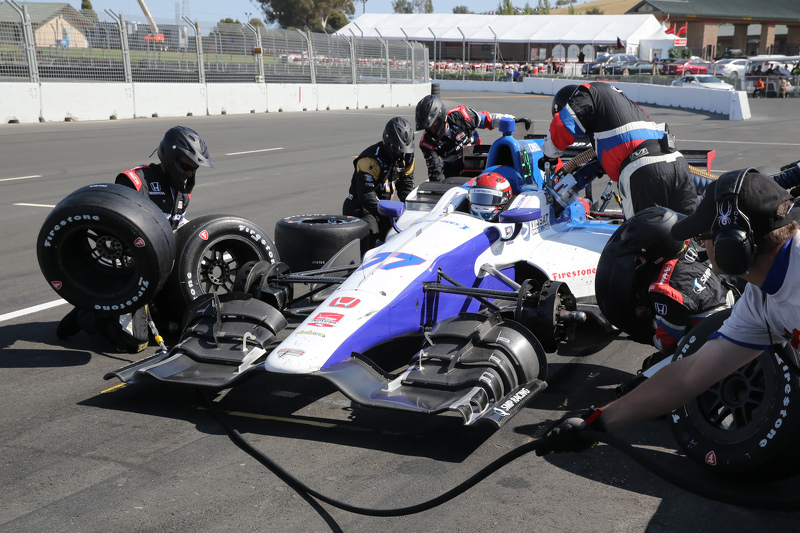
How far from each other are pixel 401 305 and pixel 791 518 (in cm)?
246

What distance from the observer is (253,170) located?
50.2ft

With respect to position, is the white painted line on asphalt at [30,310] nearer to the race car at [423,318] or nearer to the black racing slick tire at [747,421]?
the race car at [423,318]

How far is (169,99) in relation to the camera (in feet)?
82.0

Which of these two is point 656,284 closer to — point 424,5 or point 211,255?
point 211,255

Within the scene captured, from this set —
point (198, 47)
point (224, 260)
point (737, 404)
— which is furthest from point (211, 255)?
point (198, 47)

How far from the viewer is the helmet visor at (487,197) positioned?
613cm

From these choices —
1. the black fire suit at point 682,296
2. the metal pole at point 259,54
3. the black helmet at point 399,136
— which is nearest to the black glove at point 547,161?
the black helmet at point 399,136

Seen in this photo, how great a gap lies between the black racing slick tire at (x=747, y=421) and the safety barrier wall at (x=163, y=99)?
67.6ft

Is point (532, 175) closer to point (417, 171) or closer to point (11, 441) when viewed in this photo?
point (11, 441)

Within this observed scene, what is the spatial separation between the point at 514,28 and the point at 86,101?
54005mm

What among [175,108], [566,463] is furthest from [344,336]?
[175,108]

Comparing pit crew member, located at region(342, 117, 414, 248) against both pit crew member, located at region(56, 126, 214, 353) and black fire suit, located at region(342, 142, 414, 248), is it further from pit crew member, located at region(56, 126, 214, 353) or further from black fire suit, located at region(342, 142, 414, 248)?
pit crew member, located at region(56, 126, 214, 353)

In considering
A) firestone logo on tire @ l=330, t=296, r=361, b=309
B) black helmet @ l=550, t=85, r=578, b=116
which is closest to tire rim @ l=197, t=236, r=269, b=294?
firestone logo on tire @ l=330, t=296, r=361, b=309

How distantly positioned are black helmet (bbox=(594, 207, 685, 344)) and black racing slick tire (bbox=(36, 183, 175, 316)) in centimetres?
297
